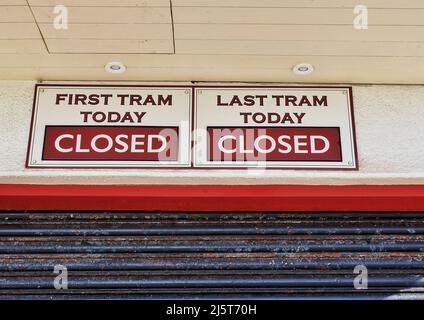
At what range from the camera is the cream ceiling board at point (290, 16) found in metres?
3.40

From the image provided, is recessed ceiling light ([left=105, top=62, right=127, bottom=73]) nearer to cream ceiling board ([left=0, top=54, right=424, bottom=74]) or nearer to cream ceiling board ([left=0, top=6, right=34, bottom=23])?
cream ceiling board ([left=0, top=54, right=424, bottom=74])

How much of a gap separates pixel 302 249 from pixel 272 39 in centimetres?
133

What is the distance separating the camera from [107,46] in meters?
3.71

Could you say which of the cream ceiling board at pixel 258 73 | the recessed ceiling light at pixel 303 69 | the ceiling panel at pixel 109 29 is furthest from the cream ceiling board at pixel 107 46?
the recessed ceiling light at pixel 303 69

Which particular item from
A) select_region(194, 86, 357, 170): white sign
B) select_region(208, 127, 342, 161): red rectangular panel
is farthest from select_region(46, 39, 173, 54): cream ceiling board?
select_region(208, 127, 342, 161): red rectangular panel

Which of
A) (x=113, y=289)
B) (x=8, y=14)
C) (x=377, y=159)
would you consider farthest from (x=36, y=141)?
(x=377, y=159)

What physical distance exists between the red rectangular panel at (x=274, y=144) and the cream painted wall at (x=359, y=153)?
113 millimetres

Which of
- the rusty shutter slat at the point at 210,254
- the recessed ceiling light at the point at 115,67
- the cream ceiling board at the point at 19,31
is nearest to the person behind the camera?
the cream ceiling board at the point at 19,31

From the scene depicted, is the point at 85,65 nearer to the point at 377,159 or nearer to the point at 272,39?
the point at 272,39

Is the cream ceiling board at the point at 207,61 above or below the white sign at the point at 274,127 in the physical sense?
above

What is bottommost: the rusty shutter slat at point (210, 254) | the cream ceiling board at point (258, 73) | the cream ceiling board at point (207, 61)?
the rusty shutter slat at point (210, 254)

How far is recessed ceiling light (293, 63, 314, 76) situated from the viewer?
390cm

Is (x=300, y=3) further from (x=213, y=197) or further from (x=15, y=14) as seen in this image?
(x=15, y=14)

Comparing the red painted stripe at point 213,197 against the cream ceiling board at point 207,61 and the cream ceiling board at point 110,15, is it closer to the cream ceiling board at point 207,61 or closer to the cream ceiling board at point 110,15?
the cream ceiling board at point 207,61
